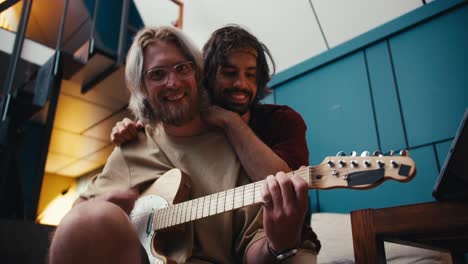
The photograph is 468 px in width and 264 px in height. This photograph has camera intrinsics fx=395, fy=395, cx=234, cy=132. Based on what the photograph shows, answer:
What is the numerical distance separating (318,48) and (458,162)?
1.97 m

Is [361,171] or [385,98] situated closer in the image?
[361,171]

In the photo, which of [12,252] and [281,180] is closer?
[281,180]

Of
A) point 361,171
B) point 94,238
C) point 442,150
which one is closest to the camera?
point 94,238

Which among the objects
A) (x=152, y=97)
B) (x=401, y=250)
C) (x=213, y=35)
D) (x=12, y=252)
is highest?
(x=213, y=35)

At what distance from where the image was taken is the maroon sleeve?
120 cm

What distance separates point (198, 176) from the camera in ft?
3.92

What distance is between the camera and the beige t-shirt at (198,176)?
106 centimetres

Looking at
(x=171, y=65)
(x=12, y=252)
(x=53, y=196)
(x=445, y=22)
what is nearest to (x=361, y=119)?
(x=445, y=22)

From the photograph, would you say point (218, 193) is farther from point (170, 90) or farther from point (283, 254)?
point (170, 90)

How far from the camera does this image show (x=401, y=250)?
4.57 ft

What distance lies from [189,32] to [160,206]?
8.95ft

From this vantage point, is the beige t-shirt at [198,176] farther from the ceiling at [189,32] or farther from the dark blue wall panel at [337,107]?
the ceiling at [189,32]

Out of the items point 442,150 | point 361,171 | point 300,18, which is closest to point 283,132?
point 361,171

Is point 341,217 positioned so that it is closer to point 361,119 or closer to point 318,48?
point 361,119
